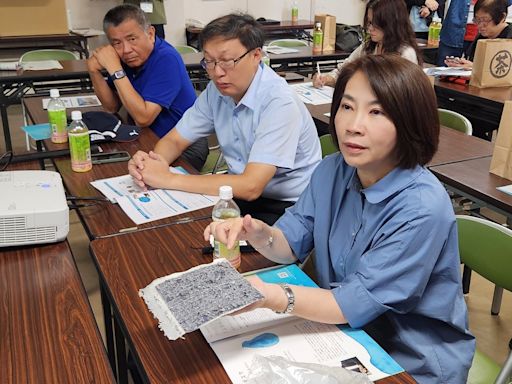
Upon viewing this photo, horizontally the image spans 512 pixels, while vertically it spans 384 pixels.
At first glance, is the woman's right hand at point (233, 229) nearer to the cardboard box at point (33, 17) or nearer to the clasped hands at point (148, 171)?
the clasped hands at point (148, 171)

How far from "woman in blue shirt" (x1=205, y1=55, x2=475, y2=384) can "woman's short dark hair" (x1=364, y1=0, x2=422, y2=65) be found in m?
2.15

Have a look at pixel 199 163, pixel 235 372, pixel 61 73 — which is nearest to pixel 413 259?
pixel 235 372

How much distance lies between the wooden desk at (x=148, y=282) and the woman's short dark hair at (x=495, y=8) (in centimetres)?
331

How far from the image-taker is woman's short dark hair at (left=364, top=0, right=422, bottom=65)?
310 centimetres

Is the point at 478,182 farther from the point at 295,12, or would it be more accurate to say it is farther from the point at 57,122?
the point at 295,12

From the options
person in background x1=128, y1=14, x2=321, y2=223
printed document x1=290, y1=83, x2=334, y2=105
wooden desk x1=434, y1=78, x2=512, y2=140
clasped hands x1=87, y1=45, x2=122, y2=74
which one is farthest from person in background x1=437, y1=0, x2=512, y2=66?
person in background x1=128, y1=14, x2=321, y2=223

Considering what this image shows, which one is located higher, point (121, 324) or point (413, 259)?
point (413, 259)

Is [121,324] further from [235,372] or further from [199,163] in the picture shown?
[199,163]

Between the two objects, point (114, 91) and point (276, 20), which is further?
point (276, 20)

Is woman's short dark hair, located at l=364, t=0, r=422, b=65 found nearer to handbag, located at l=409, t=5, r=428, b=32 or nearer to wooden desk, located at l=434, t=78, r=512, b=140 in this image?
wooden desk, located at l=434, t=78, r=512, b=140

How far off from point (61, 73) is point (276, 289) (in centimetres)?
302

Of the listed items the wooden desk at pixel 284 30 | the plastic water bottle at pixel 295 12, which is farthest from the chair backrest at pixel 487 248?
the plastic water bottle at pixel 295 12

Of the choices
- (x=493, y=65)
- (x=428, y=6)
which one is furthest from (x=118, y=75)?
(x=428, y=6)

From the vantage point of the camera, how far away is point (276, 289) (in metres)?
0.99
